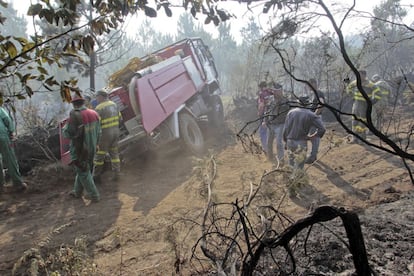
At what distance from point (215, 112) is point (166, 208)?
6.17 metres

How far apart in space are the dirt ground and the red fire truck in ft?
2.06

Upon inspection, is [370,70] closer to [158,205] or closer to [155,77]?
[155,77]

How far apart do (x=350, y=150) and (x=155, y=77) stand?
171 inches

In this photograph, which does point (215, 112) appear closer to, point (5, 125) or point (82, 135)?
point (82, 135)

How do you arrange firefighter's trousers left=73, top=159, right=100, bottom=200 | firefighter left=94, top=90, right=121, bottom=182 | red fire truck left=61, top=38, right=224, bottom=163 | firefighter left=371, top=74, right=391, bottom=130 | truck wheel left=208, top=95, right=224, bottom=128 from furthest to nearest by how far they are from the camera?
1. truck wheel left=208, top=95, right=224, bottom=128
2. firefighter left=371, top=74, right=391, bottom=130
3. red fire truck left=61, top=38, right=224, bottom=163
4. firefighter left=94, top=90, right=121, bottom=182
5. firefighter's trousers left=73, top=159, right=100, bottom=200

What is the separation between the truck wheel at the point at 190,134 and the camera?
738 cm

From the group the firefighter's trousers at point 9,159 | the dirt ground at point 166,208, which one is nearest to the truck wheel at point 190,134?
the dirt ground at point 166,208

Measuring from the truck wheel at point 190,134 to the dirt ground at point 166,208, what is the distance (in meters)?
0.33

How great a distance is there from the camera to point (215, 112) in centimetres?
1052

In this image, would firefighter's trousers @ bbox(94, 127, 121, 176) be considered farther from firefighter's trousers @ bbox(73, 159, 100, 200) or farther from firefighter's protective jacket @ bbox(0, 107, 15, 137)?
firefighter's protective jacket @ bbox(0, 107, 15, 137)

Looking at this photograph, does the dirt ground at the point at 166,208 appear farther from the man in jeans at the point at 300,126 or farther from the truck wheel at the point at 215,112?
the truck wheel at the point at 215,112

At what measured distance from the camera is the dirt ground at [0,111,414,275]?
277 cm

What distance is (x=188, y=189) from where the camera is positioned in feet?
16.7

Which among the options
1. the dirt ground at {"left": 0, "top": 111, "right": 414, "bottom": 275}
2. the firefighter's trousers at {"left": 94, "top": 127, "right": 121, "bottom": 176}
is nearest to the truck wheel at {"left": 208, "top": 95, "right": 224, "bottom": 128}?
the dirt ground at {"left": 0, "top": 111, "right": 414, "bottom": 275}
